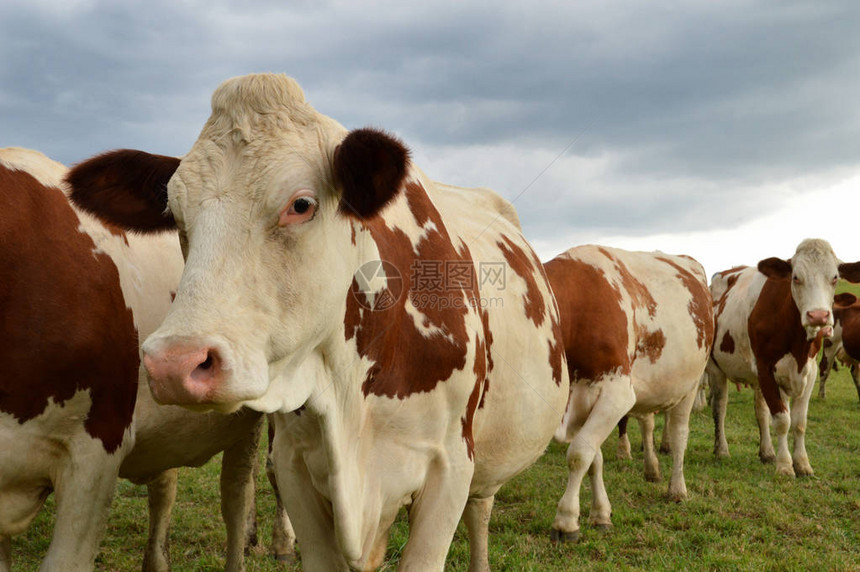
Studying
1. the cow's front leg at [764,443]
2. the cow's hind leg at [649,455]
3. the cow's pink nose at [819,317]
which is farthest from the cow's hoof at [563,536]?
the cow's front leg at [764,443]

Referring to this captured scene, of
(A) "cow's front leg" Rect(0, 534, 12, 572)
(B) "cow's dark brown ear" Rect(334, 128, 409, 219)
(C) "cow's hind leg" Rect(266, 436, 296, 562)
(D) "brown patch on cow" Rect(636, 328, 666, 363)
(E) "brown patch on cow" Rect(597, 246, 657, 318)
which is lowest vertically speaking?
(C) "cow's hind leg" Rect(266, 436, 296, 562)

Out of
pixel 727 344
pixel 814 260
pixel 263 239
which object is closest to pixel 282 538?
pixel 263 239

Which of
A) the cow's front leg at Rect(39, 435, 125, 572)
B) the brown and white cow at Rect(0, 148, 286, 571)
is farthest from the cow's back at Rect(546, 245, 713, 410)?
the cow's front leg at Rect(39, 435, 125, 572)

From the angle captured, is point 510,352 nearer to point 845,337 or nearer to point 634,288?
point 634,288

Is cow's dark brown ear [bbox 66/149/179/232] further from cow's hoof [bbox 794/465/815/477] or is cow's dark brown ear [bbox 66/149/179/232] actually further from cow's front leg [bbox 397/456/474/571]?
cow's hoof [bbox 794/465/815/477]

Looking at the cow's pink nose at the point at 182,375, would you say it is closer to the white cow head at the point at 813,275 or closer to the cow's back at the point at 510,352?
the cow's back at the point at 510,352

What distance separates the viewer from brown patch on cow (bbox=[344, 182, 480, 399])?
2709 millimetres

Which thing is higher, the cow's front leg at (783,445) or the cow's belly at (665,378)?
the cow's belly at (665,378)

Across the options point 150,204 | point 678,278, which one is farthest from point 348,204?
point 678,278

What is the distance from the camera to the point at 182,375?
1853 mm

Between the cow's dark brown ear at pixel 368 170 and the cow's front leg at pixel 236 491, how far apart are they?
2571 millimetres

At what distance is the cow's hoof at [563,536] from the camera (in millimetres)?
5949

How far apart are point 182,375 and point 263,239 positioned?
514mm

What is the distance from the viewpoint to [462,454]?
2996mm
